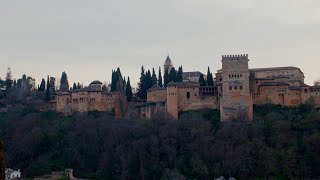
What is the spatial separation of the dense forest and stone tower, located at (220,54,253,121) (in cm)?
137

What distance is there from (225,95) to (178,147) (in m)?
7.57

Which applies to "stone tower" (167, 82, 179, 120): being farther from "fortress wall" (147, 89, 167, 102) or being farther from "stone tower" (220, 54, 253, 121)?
"stone tower" (220, 54, 253, 121)

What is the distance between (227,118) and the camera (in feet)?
178

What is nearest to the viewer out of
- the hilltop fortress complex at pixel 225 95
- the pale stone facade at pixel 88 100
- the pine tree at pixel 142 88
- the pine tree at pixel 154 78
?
the hilltop fortress complex at pixel 225 95

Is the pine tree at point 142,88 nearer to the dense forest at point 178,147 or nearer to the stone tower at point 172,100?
the dense forest at point 178,147

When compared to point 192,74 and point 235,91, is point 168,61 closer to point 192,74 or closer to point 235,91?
point 192,74

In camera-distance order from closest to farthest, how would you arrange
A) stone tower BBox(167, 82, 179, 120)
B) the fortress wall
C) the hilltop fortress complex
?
1. the hilltop fortress complex
2. stone tower BBox(167, 82, 179, 120)
3. the fortress wall

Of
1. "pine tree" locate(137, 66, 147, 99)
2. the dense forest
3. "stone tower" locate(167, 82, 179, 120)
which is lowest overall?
the dense forest

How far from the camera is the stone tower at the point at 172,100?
5681 cm

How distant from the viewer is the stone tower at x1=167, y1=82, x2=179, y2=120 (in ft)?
186

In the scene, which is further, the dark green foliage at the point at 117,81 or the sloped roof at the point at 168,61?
the sloped roof at the point at 168,61

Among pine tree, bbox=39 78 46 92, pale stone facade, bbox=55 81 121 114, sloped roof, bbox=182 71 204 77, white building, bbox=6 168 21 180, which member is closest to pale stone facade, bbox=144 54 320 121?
pale stone facade, bbox=55 81 121 114

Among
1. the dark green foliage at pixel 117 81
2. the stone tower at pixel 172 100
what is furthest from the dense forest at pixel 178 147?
the dark green foliage at pixel 117 81

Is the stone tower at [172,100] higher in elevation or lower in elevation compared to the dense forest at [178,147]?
higher
